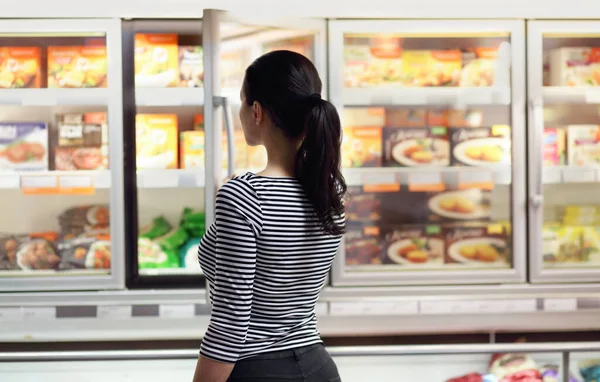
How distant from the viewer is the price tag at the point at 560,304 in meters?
2.87

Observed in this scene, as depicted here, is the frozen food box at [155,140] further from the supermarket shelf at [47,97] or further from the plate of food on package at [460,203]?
the plate of food on package at [460,203]

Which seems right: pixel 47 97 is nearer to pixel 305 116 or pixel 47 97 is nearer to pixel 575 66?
pixel 305 116

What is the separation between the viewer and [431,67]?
3.15 meters

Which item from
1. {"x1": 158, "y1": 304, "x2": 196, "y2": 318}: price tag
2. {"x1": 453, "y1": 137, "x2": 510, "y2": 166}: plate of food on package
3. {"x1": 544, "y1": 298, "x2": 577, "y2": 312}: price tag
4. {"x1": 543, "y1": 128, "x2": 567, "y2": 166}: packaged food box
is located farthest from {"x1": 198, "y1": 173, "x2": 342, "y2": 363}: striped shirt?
{"x1": 543, "y1": 128, "x2": 567, "y2": 166}: packaged food box

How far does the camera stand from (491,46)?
3135 millimetres

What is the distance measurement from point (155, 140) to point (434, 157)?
3.97 ft

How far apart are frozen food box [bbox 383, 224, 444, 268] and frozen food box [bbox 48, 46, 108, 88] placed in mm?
1410

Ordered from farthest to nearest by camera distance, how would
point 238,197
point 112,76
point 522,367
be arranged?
point 112,76 < point 522,367 < point 238,197

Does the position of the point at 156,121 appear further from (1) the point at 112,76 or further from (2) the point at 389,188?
(2) the point at 389,188

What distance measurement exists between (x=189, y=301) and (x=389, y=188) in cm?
93

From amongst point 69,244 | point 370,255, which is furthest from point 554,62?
point 69,244

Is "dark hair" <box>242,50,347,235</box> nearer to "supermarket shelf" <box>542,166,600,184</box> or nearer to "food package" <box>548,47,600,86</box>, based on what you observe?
"supermarket shelf" <box>542,166,600,184</box>

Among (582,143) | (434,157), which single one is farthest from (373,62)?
(582,143)

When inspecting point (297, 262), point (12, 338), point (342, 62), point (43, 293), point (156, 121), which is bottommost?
point (12, 338)
